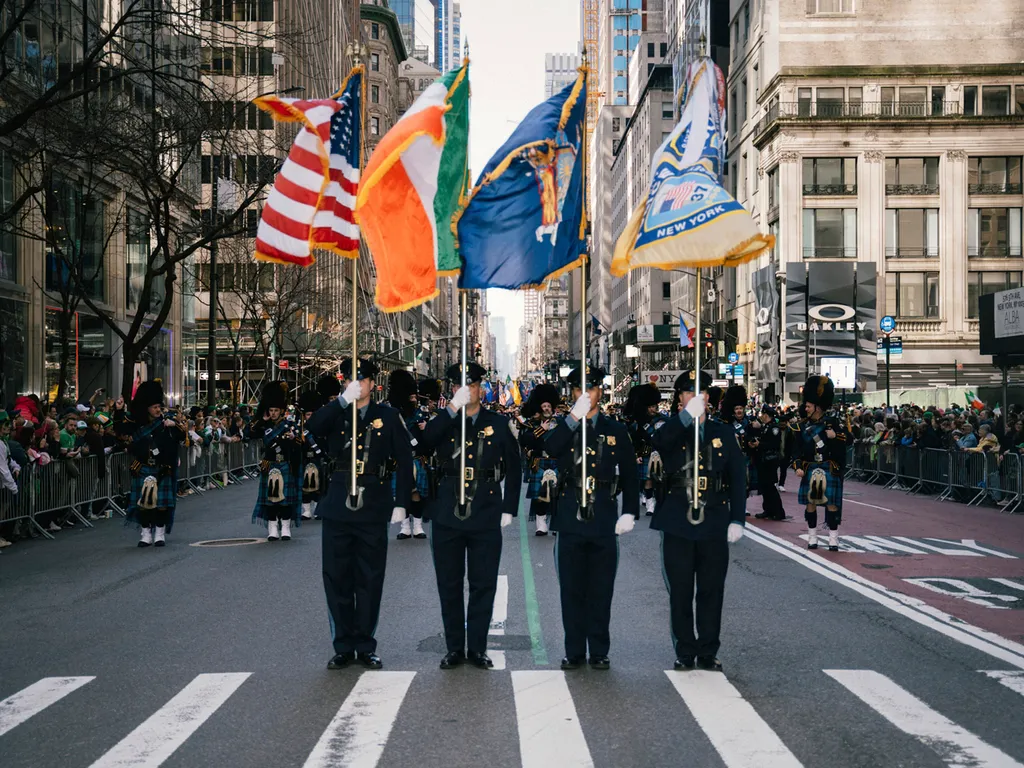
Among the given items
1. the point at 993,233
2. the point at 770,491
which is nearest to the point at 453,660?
the point at 770,491

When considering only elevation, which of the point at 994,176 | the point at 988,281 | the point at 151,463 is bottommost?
the point at 151,463

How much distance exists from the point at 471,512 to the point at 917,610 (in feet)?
15.3

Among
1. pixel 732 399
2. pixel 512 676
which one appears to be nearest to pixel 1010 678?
pixel 512 676

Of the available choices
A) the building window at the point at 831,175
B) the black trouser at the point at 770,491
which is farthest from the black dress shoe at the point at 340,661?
the building window at the point at 831,175

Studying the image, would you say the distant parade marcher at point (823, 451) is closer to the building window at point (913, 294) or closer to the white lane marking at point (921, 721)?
the white lane marking at point (921, 721)

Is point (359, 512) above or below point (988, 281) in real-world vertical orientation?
below

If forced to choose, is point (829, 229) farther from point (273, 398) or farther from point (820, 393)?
point (273, 398)

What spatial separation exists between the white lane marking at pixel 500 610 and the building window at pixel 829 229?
5186 centimetres

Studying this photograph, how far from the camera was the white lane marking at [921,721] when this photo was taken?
5.92m

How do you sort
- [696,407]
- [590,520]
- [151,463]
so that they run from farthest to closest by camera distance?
[151,463]
[590,520]
[696,407]

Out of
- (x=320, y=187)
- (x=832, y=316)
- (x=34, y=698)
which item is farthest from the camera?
(x=832, y=316)

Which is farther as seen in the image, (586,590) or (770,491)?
(770,491)

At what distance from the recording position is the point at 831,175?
61219 millimetres

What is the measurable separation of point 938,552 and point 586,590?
8.67 meters
